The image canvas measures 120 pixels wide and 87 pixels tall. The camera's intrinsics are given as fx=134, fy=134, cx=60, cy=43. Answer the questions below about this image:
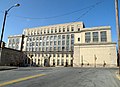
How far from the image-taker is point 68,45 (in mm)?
81750

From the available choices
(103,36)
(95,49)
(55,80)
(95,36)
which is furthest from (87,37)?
(55,80)

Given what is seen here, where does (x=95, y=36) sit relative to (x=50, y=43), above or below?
above

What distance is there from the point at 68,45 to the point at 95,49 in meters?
22.8

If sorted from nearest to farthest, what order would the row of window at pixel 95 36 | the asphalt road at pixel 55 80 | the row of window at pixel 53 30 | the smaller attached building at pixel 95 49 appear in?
the asphalt road at pixel 55 80 < the smaller attached building at pixel 95 49 < the row of window at pixel 95 36 < the row of window at pixel 53 30

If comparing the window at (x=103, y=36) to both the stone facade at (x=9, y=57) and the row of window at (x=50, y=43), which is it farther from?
the stone facade at (x=9, y=57)

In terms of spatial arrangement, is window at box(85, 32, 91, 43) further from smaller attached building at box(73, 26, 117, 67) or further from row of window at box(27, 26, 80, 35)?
row of window at box(27, 26, 80, 35)

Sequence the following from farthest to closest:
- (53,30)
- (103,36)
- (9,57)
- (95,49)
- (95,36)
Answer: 1. (53,30)
2. (95,36)
3. (103,36)
4. (9,57)
5. (95,49)

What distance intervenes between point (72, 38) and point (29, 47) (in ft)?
102

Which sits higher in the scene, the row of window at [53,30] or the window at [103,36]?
the row of window at [53,30]

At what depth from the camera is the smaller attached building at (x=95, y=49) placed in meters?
58.9

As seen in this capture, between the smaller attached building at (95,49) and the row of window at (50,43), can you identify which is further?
the row of window at (50,43)

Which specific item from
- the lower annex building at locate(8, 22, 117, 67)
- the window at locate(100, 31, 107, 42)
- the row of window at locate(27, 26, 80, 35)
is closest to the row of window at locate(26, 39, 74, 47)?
the lower annex building at locate(8, 22, 117, 67)

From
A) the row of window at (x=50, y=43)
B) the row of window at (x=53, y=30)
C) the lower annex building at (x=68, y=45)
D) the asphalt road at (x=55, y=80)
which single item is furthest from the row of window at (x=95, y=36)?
the asphalt road at (x=55, y=80)

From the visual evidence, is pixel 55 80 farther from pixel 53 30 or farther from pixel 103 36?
pixel 53 30
